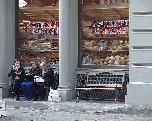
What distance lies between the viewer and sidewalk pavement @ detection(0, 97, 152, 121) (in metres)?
9.12

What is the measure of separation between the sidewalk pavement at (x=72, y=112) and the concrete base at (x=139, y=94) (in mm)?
284

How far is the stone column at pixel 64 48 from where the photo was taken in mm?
12875

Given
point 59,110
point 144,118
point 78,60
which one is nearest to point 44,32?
point 78,60

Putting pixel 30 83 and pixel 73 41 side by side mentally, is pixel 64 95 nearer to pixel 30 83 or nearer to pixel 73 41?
pixel 30 83

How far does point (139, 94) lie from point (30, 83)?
372cm

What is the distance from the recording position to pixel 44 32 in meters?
14.6

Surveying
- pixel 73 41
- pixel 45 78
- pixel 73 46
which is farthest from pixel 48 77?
pixel 73 41

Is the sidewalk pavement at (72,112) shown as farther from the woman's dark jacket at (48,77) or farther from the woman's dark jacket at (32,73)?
the woman's dark jacket at (32,73)

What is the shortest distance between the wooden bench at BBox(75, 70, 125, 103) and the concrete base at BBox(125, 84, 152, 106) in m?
1.16

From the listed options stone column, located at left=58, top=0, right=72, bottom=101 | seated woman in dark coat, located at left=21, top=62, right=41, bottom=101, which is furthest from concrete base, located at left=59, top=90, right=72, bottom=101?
seated woman in dark coat, located at left=21, top=62, right=41, bottom=101

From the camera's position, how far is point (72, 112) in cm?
1017

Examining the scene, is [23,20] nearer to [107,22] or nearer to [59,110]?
[107,22]

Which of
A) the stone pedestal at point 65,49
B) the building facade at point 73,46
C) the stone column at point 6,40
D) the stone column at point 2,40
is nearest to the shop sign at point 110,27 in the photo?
the building facade at point 73,46

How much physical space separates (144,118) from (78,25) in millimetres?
5647
